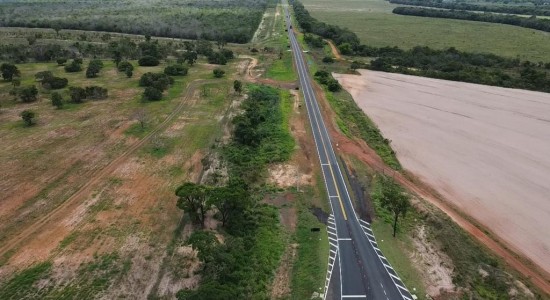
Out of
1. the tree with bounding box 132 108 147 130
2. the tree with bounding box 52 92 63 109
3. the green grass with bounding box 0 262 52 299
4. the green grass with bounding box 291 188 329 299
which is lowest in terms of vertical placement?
the green grass with bounding box 0 262 52 299

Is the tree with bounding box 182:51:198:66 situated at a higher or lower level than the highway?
higher

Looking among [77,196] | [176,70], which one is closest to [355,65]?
[176,70]

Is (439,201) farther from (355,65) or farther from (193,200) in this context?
(355,65)

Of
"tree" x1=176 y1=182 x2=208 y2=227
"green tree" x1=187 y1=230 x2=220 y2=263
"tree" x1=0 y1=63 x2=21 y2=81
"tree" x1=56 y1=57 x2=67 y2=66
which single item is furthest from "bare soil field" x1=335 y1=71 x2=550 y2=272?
"tree" x1=0 y1=63 x2=21 y2=81

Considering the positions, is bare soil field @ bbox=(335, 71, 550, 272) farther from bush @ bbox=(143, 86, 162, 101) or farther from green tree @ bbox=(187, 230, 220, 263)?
bush @ bbox=(143, 86, 162, 101)

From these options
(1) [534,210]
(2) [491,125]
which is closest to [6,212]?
(1) [534,210]

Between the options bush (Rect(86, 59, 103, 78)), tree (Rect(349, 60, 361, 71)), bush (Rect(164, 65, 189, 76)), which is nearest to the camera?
bush (Rect(86, 59, 103, 78))

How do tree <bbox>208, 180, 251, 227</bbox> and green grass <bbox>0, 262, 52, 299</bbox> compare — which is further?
tree <bbox>208, 180, 251, 227</bbox>
